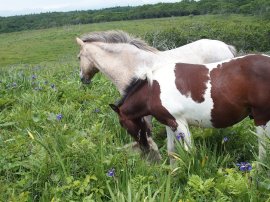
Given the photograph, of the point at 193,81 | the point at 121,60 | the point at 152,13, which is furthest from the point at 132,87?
the point at 152,13

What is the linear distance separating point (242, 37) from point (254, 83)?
61.8 metres

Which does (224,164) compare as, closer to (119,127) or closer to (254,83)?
(254,83)

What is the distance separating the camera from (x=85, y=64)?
7.27 meters

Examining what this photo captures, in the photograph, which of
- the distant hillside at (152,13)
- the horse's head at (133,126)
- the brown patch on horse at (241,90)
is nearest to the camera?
the brown patch on horse at (241,90)

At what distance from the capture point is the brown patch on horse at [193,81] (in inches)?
187

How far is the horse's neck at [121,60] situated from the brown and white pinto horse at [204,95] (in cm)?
112

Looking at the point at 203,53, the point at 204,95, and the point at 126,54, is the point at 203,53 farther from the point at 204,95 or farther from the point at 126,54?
the point at 204,95

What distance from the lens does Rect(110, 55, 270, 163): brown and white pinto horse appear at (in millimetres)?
4466

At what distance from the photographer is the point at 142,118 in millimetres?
5484

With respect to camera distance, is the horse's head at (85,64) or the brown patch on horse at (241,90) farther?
the horse's head at (85,64)

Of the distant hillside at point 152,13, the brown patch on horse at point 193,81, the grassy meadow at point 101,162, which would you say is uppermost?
the brown patch on horse at point 193,81

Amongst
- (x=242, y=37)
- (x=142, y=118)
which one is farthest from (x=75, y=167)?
(x=242, y=37)

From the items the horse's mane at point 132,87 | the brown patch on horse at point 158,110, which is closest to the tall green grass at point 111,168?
Answer: the brown patch on horse at point 158,110

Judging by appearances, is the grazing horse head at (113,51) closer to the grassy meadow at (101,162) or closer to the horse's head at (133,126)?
the grassy meadow at (101,162)
